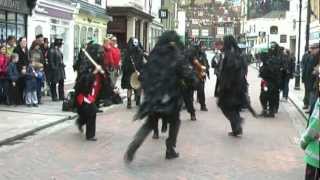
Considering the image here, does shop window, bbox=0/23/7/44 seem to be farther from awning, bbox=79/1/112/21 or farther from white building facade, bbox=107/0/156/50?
white building facade, bbox=107/0/156/50

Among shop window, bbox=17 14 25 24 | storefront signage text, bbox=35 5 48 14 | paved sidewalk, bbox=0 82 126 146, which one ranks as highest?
storefront signage text, bbox=35 5 48 14

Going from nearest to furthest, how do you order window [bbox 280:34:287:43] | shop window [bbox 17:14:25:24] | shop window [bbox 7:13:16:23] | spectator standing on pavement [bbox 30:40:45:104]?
1. spectator standing on pavement [bbox 30:40:45:104]
2. shop window [bbox 7:13:16:23]
3. shop window [bbox 17:14:25:24]
4. window [bbox 280:34:287:43]

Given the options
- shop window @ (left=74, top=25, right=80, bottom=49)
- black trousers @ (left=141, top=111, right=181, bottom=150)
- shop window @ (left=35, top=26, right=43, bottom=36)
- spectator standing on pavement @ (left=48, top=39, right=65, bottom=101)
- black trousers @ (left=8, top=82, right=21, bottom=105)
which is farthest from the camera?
shop window @ (left=74, top=25, right=80, bottom=49)

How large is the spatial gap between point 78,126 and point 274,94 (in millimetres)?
5931

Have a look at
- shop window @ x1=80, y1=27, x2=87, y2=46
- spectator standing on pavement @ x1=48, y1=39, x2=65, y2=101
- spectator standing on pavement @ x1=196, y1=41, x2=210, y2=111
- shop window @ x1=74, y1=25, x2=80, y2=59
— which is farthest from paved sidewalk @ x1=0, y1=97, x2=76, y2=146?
shop window @ x1=80, y1=27, x2=87, y2=46

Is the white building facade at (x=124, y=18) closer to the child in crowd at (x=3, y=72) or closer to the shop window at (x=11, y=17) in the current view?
the shop window at (x=11, y=17)

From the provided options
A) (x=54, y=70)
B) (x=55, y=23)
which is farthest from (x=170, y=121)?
(x=55, y=23)

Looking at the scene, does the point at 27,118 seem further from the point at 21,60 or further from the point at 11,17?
the point at 11,17

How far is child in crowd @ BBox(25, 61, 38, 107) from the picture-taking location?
57.3 ft

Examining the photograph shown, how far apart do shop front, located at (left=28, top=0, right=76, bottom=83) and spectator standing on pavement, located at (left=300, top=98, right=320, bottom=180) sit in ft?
56.9

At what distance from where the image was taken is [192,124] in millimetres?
14703

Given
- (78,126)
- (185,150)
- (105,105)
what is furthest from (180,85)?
(105,105)

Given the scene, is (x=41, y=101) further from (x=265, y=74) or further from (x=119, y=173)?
(x=119, y=173)

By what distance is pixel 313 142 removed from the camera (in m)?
5.88
